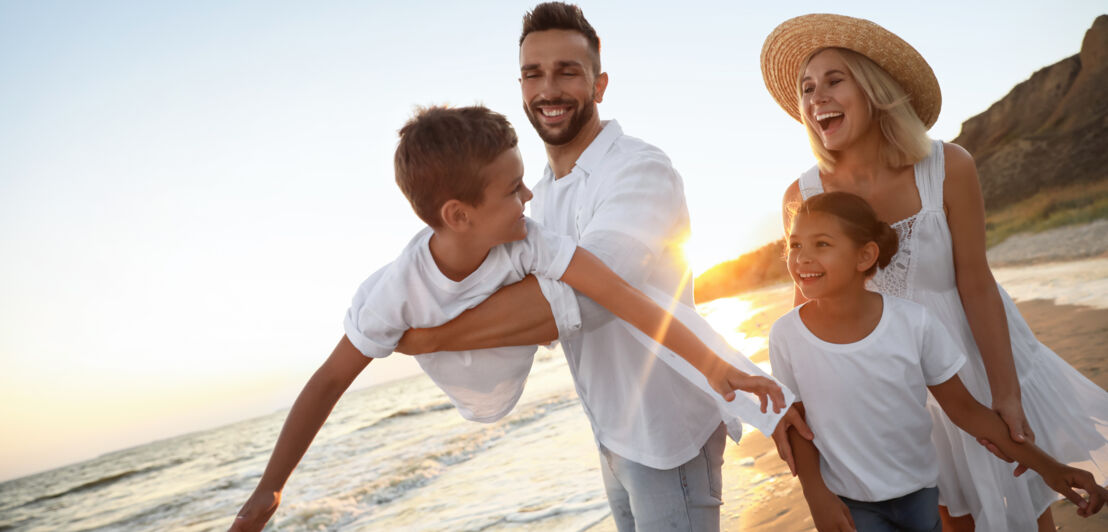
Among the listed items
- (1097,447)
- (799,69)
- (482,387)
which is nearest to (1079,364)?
(1097,447)

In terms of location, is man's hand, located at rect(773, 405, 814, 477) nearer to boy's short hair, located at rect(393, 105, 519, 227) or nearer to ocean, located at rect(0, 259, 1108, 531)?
boy's short hair, located at rect(393, 105, 519, 227)

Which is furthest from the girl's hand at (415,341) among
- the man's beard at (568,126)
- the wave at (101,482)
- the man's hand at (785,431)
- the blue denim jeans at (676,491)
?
the wave at (101,482)

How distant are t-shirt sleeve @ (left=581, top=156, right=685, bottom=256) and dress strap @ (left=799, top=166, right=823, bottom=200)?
2.70ft

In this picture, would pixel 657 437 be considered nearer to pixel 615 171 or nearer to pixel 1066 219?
pixel 615 171

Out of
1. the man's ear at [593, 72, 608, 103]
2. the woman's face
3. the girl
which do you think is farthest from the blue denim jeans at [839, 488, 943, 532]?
the man's ear at [593, 72, 608, 103]

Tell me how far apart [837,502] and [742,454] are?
3.41 metres

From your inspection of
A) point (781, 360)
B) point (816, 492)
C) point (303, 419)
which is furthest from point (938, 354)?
point (303, 419)

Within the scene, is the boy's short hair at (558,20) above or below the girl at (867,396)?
above

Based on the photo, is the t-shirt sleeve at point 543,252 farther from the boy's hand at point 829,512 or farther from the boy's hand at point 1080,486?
the boy's hand at point 1080,486

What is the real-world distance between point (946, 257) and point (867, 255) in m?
0.38

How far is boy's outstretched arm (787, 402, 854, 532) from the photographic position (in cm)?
203

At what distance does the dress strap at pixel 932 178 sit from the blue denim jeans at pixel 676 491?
1.18m

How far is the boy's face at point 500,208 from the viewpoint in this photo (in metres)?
1.77

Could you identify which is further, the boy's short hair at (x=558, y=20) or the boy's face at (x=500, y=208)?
the boy's short hair at (x=558, y=20)
